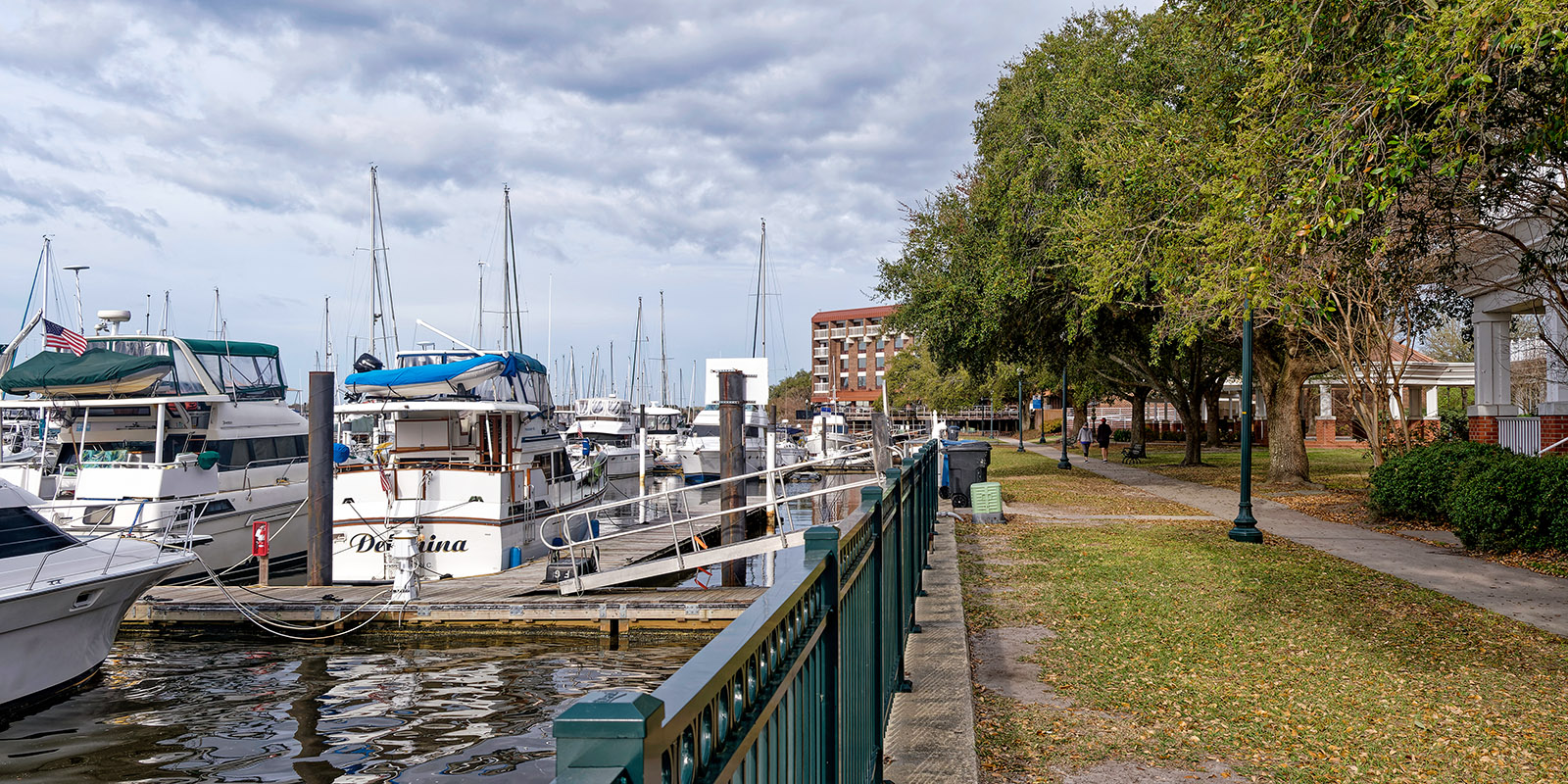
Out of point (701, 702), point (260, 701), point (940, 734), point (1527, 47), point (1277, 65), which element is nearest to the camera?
point (701, 702)

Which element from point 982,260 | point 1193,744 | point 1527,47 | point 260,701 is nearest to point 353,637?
point 260,701

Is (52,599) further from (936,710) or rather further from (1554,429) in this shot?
(1554,429)

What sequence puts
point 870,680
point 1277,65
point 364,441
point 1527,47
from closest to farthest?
point 870,680 → point 1527,47 → point 1277,65 → point 364,441

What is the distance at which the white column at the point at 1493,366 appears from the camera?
69.6 feet

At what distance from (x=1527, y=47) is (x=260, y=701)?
13855 millimetres

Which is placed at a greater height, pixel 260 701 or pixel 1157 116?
pixel 1157 116

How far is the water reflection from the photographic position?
31.6 feet

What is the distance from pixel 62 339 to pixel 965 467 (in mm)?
17639

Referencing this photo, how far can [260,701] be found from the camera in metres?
11.7

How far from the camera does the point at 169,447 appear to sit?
2089 cm

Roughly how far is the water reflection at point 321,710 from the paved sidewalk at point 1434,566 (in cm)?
924

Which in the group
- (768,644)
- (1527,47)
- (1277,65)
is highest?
(1277,65)

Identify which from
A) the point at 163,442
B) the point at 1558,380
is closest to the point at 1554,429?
the point at 1558,380

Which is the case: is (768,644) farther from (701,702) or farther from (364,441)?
Result: (364,441)
